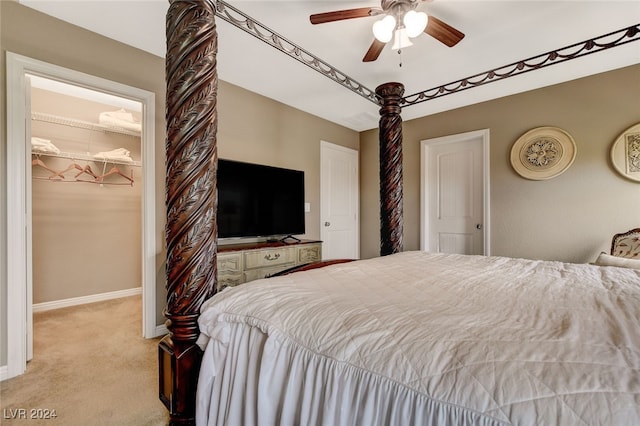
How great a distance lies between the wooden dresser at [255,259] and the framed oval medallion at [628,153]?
10.5 feet

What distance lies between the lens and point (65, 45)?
216cm

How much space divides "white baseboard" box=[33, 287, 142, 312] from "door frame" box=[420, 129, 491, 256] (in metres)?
4.13

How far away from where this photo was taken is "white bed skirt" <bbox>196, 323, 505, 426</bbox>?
2.06 ft

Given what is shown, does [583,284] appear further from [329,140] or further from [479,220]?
[329,140]

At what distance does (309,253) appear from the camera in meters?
3.34

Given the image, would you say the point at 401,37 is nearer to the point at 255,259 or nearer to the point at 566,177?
the point at 255,259

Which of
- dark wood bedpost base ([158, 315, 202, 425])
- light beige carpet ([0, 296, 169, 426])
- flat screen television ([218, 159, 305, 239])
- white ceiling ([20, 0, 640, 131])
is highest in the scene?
white ceiling ([20, 0, 640, 131])

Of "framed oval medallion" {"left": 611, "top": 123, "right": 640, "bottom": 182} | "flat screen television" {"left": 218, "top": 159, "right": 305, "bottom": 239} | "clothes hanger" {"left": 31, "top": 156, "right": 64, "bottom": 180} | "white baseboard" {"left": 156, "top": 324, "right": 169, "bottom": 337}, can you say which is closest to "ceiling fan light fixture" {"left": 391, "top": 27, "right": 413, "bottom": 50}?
"flat screen television" {"left": 218, "top": 159, "right": 305, "bottom": 239}

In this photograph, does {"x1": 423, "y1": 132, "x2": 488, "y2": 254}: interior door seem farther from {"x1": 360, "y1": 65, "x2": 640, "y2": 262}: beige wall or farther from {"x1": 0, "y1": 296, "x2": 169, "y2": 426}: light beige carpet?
{"x1": 0, "y1": 296, "x2": 169, "y2": 426}: light beige carpet

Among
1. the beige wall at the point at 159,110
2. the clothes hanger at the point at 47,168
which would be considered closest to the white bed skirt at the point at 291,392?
the beige wall at the point at 159,110

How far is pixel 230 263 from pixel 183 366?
1.45 meters

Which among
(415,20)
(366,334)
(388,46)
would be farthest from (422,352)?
(388,46)

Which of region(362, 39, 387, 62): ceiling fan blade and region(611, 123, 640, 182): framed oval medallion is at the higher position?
region(362, 39, 387, 62): ceiling fan blade

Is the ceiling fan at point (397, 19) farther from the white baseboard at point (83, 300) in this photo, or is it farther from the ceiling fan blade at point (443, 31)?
the white baseboard at point (83, 300)
